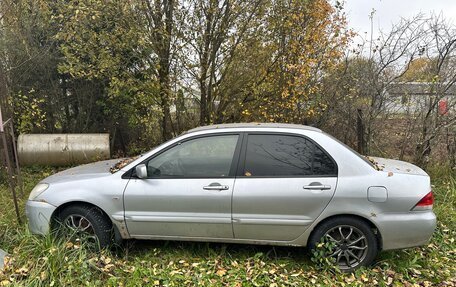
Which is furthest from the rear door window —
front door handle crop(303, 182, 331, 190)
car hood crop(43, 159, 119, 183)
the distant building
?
the distant building

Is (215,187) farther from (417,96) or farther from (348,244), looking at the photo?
(417,96)

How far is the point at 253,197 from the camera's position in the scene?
3379 millimetres

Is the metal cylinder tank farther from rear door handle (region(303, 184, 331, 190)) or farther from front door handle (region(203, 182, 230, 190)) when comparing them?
rear door handle (region(303, 184, 331, 190))

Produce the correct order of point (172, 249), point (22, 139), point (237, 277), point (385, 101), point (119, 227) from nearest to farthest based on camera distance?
point (237, 277) < point (119, 227) < point (172, 249) < point (385, 101) < point (22, 139)

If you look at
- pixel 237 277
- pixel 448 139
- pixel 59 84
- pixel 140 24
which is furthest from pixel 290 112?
pixel 59 84

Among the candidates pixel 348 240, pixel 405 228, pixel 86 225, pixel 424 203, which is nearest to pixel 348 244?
pixel 348 240

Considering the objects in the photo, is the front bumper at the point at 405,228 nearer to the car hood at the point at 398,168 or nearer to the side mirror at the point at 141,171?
the car hood at the point at 398,168

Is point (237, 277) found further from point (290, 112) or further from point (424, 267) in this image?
point (290, 112)

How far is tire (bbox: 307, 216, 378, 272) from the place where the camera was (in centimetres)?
336

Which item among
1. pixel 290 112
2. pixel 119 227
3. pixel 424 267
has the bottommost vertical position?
pixel 424 267

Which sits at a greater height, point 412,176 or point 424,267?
point 412,176

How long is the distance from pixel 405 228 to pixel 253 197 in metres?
1.52

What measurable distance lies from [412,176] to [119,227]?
3121 mm

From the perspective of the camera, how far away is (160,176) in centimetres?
356
